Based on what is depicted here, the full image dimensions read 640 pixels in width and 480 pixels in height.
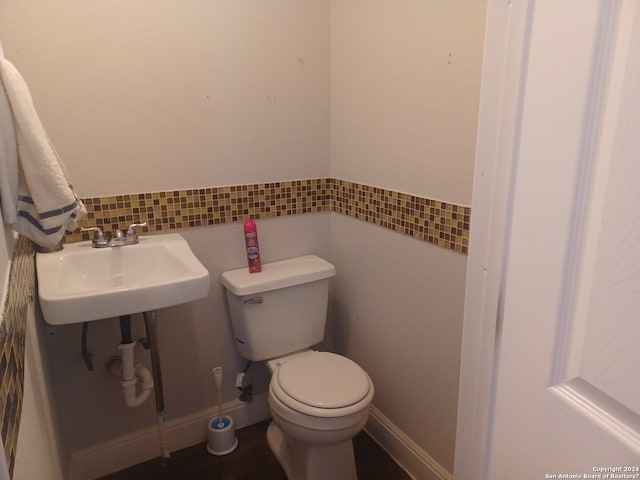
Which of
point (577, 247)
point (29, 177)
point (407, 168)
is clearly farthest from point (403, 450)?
point (29, 177)

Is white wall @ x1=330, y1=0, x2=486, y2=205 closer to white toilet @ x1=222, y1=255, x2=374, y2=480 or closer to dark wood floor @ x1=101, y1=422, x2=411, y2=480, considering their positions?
white toilet @ x1=222, y1=255, x2=374, y2=480

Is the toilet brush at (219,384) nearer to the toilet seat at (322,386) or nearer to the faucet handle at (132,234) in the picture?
the toilet seat at (322,386)

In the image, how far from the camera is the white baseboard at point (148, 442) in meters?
1.72

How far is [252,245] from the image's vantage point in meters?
1.79

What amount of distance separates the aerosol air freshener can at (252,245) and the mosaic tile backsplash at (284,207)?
6 cm

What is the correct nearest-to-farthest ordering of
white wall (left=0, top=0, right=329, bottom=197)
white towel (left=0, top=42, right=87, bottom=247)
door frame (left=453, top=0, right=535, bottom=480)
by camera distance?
1. door frame (left=453, top=0, right=535, bottom=480)
2. white towel (left=0, top=42, right=87, bottom=247)
3. white wall (left=0, top=0, right=329, bottom=197)

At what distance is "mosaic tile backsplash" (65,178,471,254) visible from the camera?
1.48 m

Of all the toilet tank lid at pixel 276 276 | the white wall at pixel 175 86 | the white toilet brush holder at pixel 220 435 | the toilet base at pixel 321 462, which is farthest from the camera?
the white toilet brush holder at pixel 220 435

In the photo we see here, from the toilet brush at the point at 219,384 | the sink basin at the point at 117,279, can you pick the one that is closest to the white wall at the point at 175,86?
the sink basin at the point at 117,279

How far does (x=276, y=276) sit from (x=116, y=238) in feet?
1.94

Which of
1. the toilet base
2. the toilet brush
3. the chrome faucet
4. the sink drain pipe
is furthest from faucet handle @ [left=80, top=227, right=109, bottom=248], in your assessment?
the toilet base

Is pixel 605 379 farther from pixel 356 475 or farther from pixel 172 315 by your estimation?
pixel 172 315

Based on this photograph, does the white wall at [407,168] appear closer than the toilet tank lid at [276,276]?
Yes

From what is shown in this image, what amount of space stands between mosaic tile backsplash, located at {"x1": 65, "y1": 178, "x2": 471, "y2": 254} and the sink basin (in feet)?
0.30
